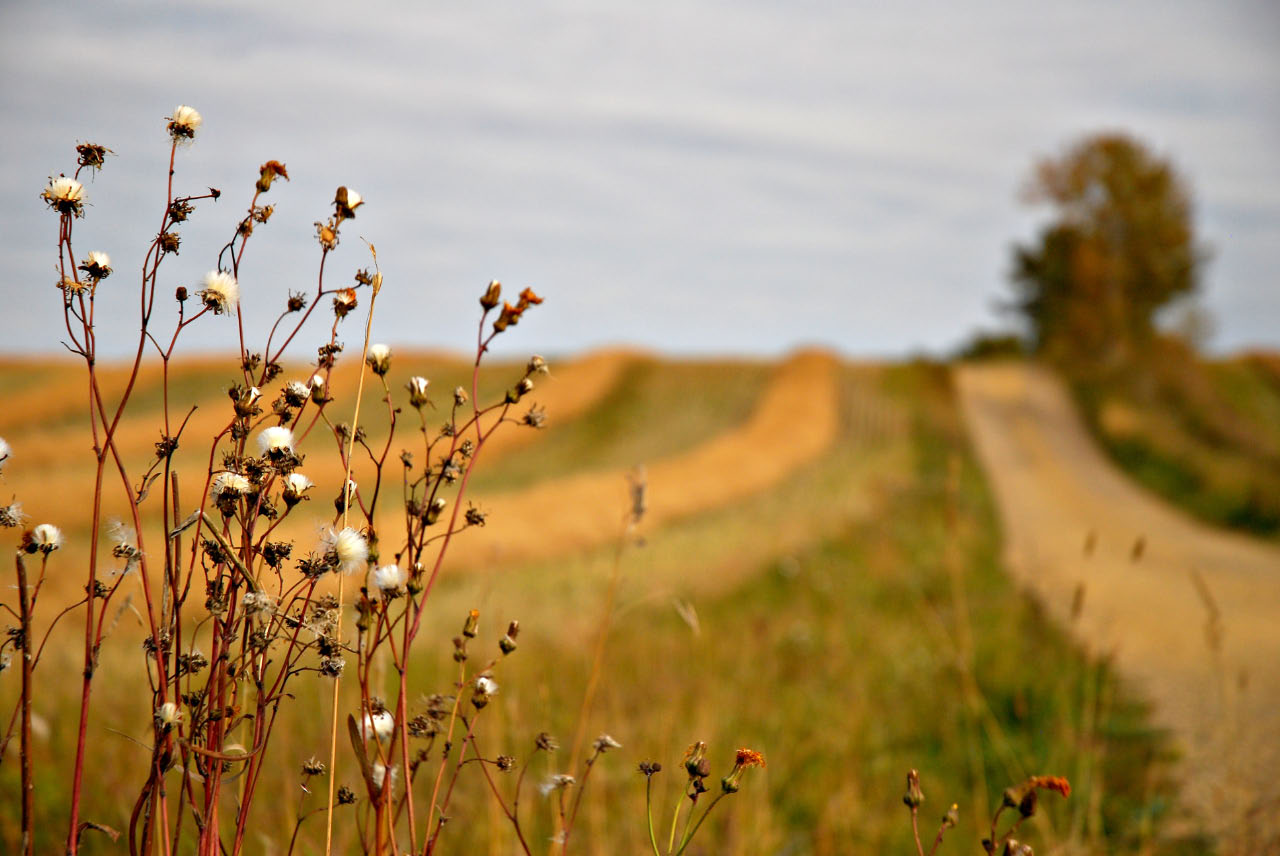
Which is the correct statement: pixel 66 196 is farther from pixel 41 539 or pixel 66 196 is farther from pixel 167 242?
pixel 41 539

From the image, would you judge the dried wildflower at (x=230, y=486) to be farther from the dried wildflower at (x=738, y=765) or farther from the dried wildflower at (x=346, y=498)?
the dried wildflower at (x=738, y=765)

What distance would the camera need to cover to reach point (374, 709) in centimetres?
140

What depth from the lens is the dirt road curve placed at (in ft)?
13.4

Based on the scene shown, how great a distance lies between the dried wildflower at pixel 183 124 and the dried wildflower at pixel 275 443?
1.39 feet

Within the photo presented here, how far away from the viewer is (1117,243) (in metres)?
28.1

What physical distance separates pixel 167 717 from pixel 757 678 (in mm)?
5288

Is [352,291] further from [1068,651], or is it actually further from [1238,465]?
[1238,465]

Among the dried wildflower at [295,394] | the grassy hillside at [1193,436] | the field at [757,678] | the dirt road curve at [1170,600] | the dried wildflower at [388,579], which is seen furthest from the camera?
the grassy hillside at [1193,436]

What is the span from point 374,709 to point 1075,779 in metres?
4.10

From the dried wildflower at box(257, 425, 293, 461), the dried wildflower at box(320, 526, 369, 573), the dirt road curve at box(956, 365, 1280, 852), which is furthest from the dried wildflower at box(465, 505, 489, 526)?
the dirt road curve at box(956, 365, 1280, 852)

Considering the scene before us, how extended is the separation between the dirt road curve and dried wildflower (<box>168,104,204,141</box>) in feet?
8.83

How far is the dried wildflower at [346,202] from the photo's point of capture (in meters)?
1.31

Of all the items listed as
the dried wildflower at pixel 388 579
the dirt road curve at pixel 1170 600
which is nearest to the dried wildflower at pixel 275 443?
the dried wildflower at pixel 388 579

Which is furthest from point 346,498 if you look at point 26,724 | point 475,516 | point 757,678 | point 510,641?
point 757,678
